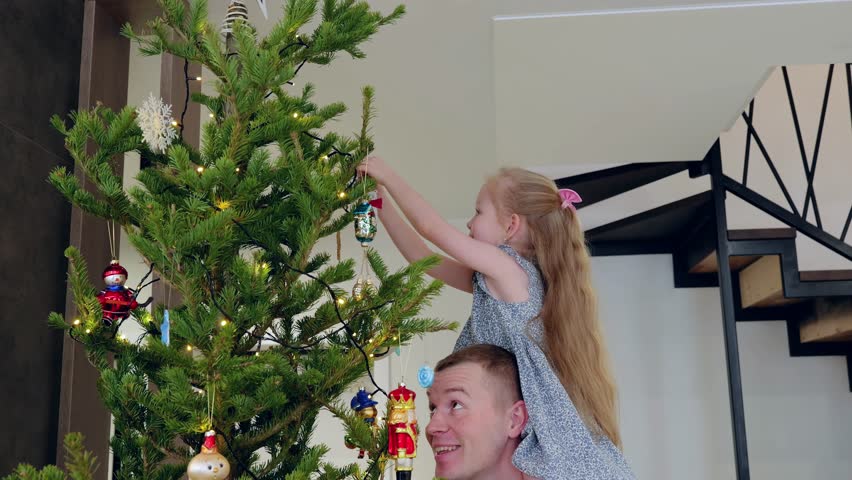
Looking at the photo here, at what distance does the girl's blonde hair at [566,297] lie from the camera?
149 cm

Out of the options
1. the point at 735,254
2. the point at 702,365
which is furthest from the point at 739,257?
the point at 702,365

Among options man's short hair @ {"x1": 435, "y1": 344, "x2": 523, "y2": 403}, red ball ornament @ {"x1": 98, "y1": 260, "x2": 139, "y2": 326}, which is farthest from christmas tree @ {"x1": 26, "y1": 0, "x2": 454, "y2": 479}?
man's short hair @ {"x1": 435, "y1": 344, "x2": 523, "y2": 403}

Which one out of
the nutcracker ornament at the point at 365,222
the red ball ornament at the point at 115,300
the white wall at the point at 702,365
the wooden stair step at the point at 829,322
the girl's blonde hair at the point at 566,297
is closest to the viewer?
the red ball ornament at the point at 115,300

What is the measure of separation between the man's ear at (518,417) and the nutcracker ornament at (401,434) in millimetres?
441

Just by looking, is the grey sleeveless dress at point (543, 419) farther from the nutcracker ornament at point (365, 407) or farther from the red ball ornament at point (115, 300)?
the red ball ornament at point (115, 300)

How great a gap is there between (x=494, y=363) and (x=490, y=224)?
327 mm

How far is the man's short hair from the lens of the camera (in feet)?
4.64

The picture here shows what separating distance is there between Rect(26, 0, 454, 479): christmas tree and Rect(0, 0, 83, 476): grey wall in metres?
0.41

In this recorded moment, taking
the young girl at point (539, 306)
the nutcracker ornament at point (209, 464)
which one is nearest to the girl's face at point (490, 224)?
the young girl at point (539, 306)

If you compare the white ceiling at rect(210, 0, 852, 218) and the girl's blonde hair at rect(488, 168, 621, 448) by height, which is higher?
the white ceiling at rect(210, 0, 852, 218)

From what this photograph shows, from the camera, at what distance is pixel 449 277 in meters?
1.78

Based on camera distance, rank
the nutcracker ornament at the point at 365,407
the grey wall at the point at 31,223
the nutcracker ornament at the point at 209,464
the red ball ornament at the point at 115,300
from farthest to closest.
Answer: the grey wall at the point at 31,223, the nutcracker ornament at the point at 365,407, the red ball ornament at the point at 115,300, the nutcracker ornament at the point at 209,464

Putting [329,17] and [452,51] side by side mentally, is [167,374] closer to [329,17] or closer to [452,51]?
[329,17]

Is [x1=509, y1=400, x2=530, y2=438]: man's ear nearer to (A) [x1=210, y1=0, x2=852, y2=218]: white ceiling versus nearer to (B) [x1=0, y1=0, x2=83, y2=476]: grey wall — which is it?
(B) [x1=0, y1=0, x2=83, y2=476]: grey wall
